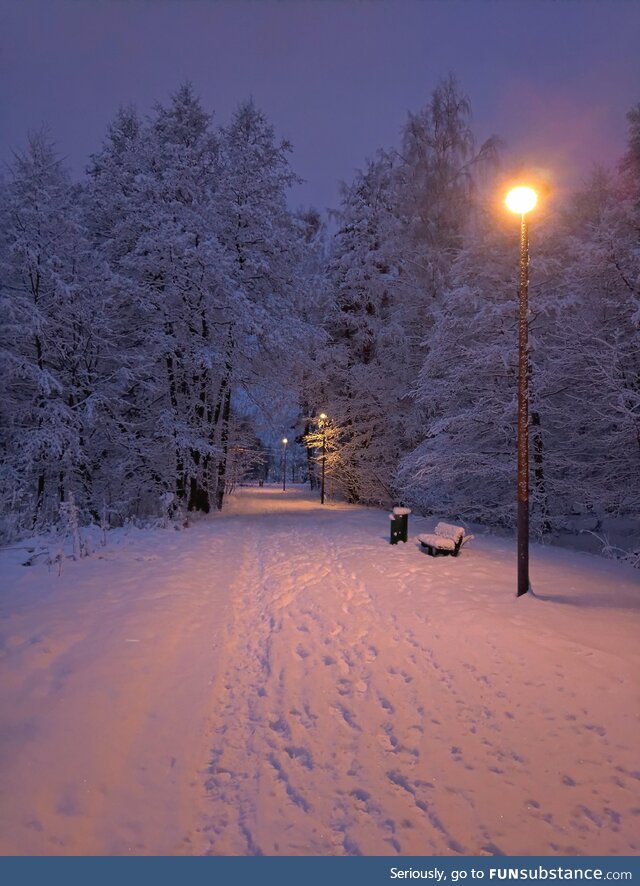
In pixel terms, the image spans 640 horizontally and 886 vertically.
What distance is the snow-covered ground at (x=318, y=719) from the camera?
2.47 metres

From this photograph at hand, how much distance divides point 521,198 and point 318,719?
21.7ft

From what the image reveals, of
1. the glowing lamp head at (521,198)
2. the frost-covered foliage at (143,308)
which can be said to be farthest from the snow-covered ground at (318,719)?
the frost-covered foliage at (143,308)

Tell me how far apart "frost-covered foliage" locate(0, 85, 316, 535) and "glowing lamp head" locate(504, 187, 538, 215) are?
10.2 metres

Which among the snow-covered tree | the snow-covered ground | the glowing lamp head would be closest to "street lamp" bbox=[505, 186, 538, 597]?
the glowing lamp head

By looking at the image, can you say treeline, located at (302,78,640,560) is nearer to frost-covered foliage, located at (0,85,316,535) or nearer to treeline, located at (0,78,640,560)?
treeline, located at (0,78,640,560)

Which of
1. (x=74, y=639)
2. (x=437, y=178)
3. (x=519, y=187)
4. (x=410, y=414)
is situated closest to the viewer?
(x=74, y=639)

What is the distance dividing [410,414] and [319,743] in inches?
620

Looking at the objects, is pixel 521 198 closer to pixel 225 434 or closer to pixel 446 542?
pixel 446 542

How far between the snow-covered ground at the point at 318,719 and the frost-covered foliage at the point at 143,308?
7986mm

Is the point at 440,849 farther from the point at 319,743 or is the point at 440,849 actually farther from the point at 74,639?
the point at 74,639

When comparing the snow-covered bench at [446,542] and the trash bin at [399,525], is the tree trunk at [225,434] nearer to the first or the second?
the trash bin at [399,525]

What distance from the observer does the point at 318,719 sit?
11.6 feet

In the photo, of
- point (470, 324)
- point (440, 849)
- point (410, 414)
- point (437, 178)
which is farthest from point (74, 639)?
point (437, 178)
